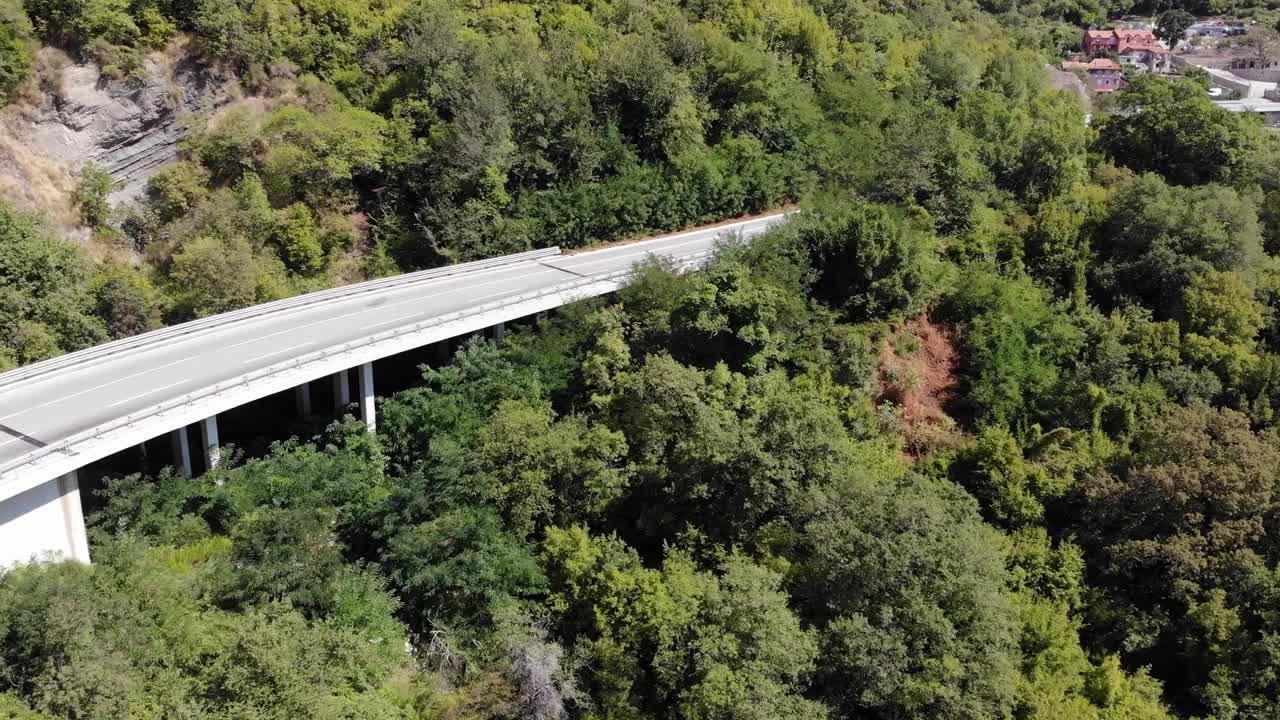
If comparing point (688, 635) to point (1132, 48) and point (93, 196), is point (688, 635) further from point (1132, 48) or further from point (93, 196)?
point (1132, 48)

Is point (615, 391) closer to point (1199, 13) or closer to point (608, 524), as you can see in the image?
point (608, 524)

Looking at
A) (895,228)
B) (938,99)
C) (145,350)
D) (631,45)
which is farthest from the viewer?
(938,99)

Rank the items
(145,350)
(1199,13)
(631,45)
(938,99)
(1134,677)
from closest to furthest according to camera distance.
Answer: (1134,677)
(145,350)
(631,45)
(938,99)
(1199,13)

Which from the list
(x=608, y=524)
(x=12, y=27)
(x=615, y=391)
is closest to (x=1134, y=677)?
(x=608, y=524)

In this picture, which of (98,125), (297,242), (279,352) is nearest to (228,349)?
(279,352)

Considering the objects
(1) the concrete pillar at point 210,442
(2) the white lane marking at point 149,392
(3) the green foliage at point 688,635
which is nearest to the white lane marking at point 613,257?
(1) the concrete pillar at point 210,442

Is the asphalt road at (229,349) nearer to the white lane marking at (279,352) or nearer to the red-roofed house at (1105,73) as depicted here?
the white lane marking at (279,352)
